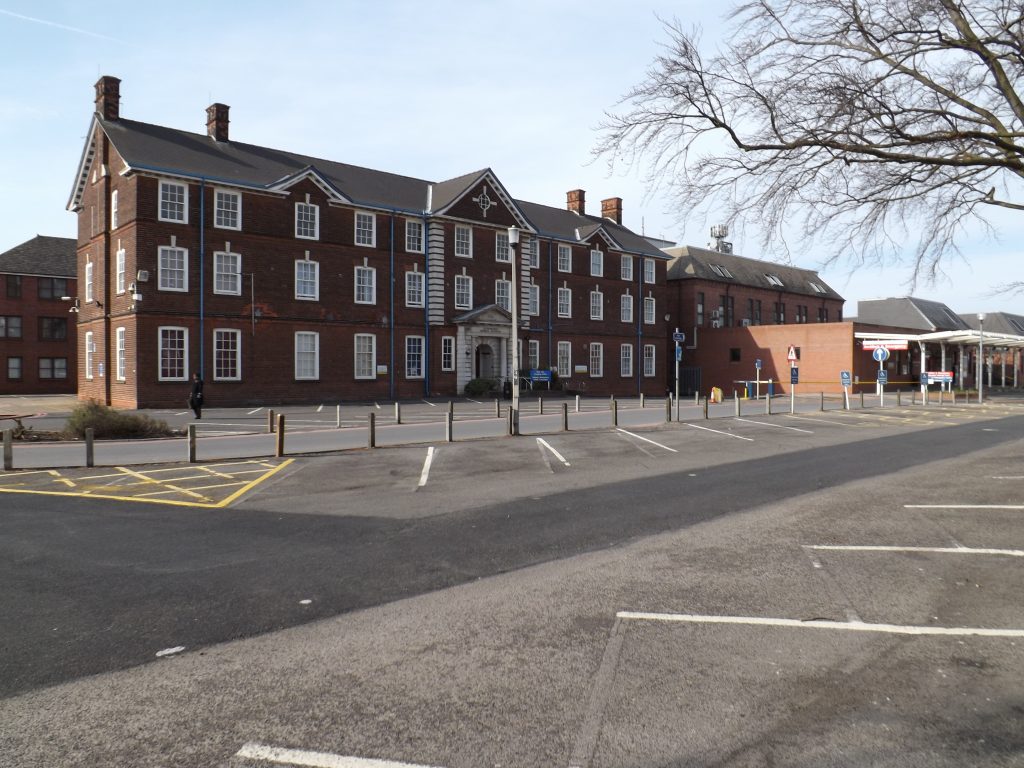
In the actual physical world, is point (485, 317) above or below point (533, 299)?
below

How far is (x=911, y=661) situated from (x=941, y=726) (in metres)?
0.92

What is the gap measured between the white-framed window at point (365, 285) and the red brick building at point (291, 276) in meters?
0.08

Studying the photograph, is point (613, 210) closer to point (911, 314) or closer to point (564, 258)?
point (564, 258)

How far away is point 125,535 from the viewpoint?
27.6ft

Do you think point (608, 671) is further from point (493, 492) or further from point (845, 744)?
point (493, 492)

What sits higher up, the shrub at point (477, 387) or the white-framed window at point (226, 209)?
the white-framed window at point (226, 209)

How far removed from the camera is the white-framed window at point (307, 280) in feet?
117

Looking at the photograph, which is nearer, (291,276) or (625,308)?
(291,276)

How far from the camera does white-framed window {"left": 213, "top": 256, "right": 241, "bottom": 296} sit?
32.9m

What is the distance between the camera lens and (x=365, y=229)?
3834 cm

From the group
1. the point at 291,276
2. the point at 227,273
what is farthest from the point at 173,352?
the point at 291,276

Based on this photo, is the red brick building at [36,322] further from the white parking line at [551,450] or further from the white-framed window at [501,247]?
the white parking line at [551,450]

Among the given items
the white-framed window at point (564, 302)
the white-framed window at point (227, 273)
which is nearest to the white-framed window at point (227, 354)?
the white-framed window at point (227, 273)

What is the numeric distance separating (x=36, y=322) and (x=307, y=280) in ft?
91.3
